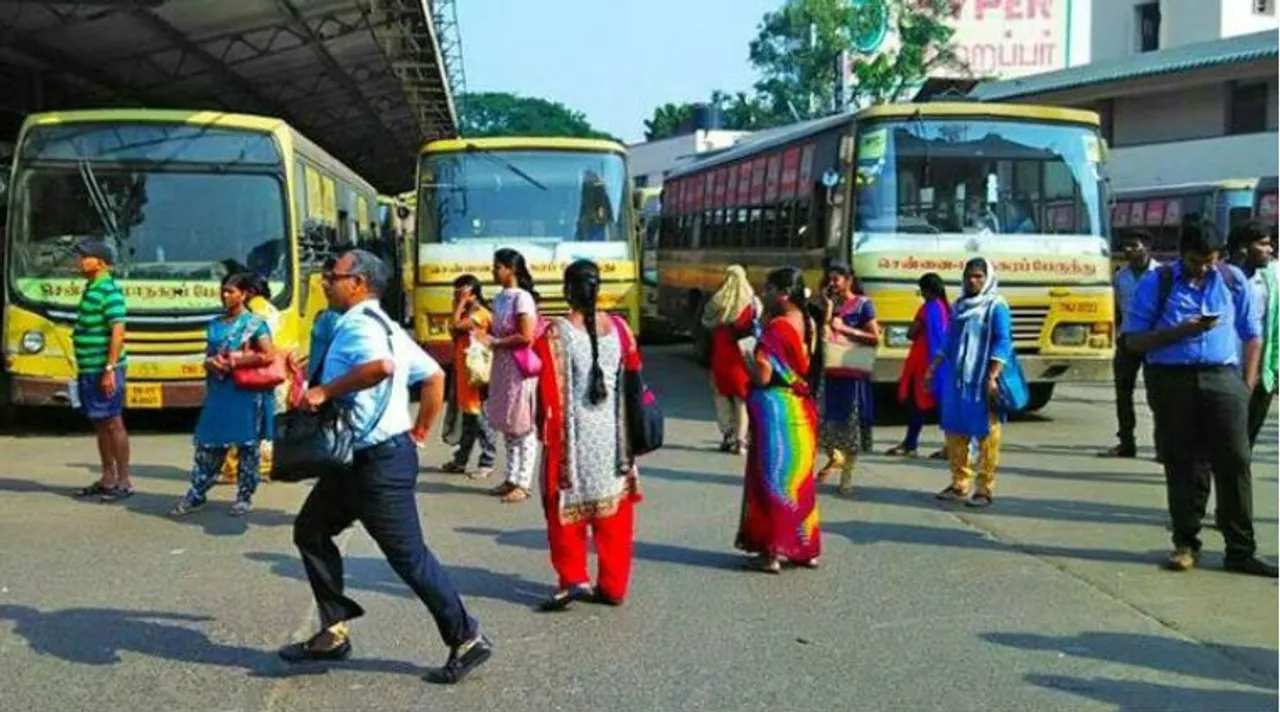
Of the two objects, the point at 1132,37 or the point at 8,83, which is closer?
the point at 8,83

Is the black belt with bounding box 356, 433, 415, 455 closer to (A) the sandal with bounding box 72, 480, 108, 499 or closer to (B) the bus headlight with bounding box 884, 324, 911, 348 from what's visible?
(A) the sandal with bounding box 72, 480, 108, 499

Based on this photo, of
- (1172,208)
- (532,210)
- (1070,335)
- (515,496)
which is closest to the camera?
(515,496)

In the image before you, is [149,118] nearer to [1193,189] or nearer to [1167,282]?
[1167,282]

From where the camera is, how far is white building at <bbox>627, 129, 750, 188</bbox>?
6084cm

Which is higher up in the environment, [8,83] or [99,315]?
[8,83]

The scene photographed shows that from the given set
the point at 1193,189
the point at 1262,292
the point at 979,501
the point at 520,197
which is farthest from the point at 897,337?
the point at 1193,189

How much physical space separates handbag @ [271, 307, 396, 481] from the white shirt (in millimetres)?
28

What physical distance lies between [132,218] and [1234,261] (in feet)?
28.8

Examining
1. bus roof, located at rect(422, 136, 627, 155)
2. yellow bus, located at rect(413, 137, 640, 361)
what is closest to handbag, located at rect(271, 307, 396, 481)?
yellow bus, located at rect(413, 137, 640, 361)

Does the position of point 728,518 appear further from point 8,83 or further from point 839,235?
point 8,83

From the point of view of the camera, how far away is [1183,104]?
111 feet

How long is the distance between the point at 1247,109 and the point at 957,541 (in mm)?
27739

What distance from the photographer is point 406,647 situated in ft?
19.1

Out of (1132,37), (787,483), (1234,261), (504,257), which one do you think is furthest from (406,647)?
(1132,37)
